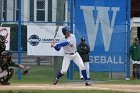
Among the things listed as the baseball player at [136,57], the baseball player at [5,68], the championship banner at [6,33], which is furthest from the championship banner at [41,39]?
the baseball player at [5,68]

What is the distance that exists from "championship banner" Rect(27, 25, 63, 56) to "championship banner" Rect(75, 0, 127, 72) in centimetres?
107

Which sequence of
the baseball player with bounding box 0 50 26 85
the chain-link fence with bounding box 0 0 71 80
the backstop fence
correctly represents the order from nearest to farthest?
1. the baseball player with bounding box 0 50 26 85
2. the chain-link fence with bounding box 0 0 71 80
3. the backstop fence

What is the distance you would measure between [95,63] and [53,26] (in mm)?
Answer: 2373

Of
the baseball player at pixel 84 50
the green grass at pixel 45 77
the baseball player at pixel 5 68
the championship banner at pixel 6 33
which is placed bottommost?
the green grass at pixel 45 77

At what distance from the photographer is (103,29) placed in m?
21.2

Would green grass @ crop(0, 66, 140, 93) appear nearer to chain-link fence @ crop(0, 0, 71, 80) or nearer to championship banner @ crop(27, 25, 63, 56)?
chain-link fence @ crop(0, 0, 71, 80)

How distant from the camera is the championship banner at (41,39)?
20766 millimetres

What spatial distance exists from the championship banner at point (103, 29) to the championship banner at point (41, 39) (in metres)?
1.07

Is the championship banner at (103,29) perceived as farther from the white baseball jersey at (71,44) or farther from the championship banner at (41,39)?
the white baseball jersey at (71,44)

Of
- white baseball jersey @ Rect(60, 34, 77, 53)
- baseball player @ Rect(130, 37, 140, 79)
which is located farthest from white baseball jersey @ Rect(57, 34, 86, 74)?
baseball player @ Rect(130, 37, 140, 79)

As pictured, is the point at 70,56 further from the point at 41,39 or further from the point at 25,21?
the point at 25,21

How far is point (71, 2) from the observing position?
20.9 meters

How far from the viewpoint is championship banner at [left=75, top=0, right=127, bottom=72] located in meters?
21.1

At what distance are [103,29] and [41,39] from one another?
105 inches
